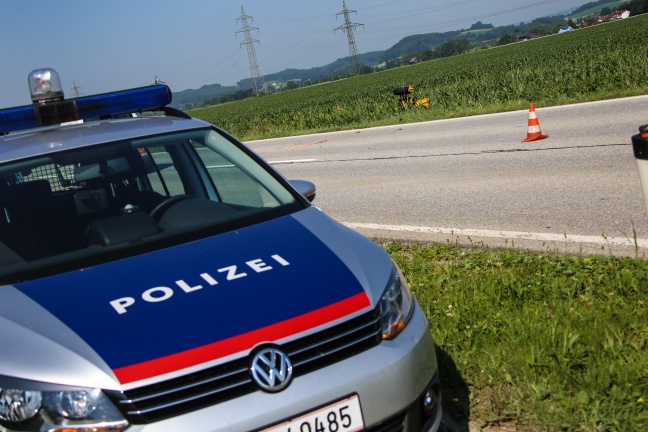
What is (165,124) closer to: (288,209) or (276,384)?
(288,209)

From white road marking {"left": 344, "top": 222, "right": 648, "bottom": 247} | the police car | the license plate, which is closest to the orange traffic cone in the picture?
white road marking {"left": 344, "top": 222, "right": 648, "bottom": 247}

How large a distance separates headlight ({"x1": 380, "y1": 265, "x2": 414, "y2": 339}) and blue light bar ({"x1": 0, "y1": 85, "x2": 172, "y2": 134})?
2738mm

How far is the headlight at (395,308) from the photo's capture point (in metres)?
3.10

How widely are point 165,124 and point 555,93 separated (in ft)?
46.8

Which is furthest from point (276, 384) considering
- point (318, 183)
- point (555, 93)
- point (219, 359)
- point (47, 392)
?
point (555, 93)

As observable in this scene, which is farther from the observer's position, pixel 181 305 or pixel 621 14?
pixel 621 14

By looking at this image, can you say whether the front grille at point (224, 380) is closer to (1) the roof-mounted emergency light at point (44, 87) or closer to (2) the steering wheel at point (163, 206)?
(2) the steering wheel at point (163, 206)

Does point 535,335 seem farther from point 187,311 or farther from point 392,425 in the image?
point 187,311

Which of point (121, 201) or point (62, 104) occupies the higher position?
point (62, 104)

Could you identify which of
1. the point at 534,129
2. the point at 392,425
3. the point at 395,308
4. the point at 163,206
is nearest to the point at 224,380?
the point at 392,425

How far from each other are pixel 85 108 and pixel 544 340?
329 cm

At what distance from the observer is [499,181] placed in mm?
9531

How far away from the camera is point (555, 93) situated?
57.2 ft

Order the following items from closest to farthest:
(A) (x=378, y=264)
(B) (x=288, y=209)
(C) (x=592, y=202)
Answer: (A) (x=378, y=264), (B) (x=288, y=209), (C) (x=592, y=202)
